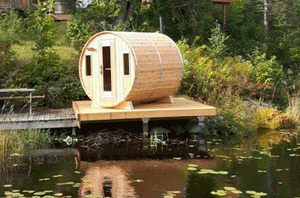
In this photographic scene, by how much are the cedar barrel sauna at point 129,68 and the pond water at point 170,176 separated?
1.86 metres

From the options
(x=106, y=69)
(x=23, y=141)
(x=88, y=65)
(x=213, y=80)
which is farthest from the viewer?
(x=213, y=80)

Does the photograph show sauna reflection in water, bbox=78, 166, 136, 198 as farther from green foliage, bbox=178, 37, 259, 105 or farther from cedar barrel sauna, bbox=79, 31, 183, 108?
green foliage, bbox=178, 37, 259, 105

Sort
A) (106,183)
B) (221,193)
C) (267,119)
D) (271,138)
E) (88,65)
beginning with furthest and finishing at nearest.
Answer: (267,119) < (88,65) < (271,138) < (106,183) < (221,193)

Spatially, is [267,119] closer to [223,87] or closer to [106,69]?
[223,87]

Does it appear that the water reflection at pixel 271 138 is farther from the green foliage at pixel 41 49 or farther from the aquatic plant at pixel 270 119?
the green foliage at pixel 41 49

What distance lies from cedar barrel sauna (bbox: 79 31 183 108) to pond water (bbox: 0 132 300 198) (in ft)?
6.12

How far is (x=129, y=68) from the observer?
43.5ft

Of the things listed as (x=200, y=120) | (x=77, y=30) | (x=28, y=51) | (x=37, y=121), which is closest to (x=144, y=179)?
(x=200, y=120)

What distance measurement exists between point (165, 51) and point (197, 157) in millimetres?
3724

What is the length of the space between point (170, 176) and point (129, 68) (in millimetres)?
4229

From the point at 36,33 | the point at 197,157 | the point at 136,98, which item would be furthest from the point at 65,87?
the point at 197,157

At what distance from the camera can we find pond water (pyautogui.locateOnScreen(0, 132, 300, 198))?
8617 millimetres

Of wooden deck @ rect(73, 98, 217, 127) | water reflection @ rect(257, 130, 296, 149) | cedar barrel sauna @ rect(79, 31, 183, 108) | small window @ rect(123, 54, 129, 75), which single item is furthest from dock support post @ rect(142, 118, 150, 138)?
water reflection @ rect(257, 130, 296, 149)

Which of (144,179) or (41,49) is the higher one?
(41,49)
